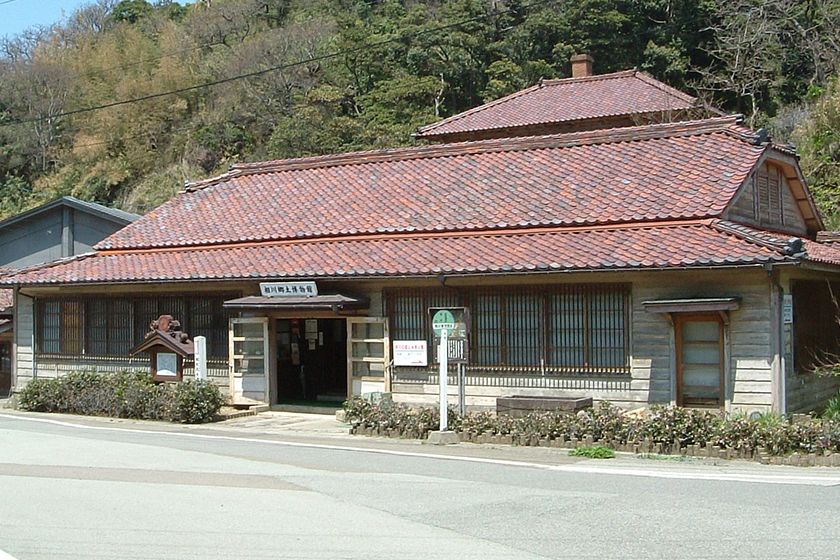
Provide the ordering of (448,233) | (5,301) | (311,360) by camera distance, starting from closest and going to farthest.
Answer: (448,233)
(311,360)
(5,301)

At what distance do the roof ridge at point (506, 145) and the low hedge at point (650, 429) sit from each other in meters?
7.45

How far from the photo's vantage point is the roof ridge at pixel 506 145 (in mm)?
20875

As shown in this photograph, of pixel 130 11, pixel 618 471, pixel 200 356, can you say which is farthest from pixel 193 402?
pixel 130 11

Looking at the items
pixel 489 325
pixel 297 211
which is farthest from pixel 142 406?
pixel 489 325

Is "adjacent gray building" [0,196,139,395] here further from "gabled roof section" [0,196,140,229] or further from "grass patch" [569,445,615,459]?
"grass patch" [569,445,615,459]

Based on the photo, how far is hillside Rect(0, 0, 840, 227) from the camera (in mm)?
41469

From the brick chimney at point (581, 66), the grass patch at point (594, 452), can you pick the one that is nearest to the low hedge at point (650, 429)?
the grass patch at point (594, 452)

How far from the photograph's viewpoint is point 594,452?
1398cm

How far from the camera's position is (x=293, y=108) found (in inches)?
1960

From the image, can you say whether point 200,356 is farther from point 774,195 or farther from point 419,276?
point 774,195

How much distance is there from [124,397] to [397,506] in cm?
1237

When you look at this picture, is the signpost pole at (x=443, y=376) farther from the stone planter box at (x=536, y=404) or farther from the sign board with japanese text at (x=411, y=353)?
the sign board with japanese text at (x=411, y=353)

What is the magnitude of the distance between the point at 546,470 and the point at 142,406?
34.6 feet

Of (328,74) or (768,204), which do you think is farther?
(328,74)
